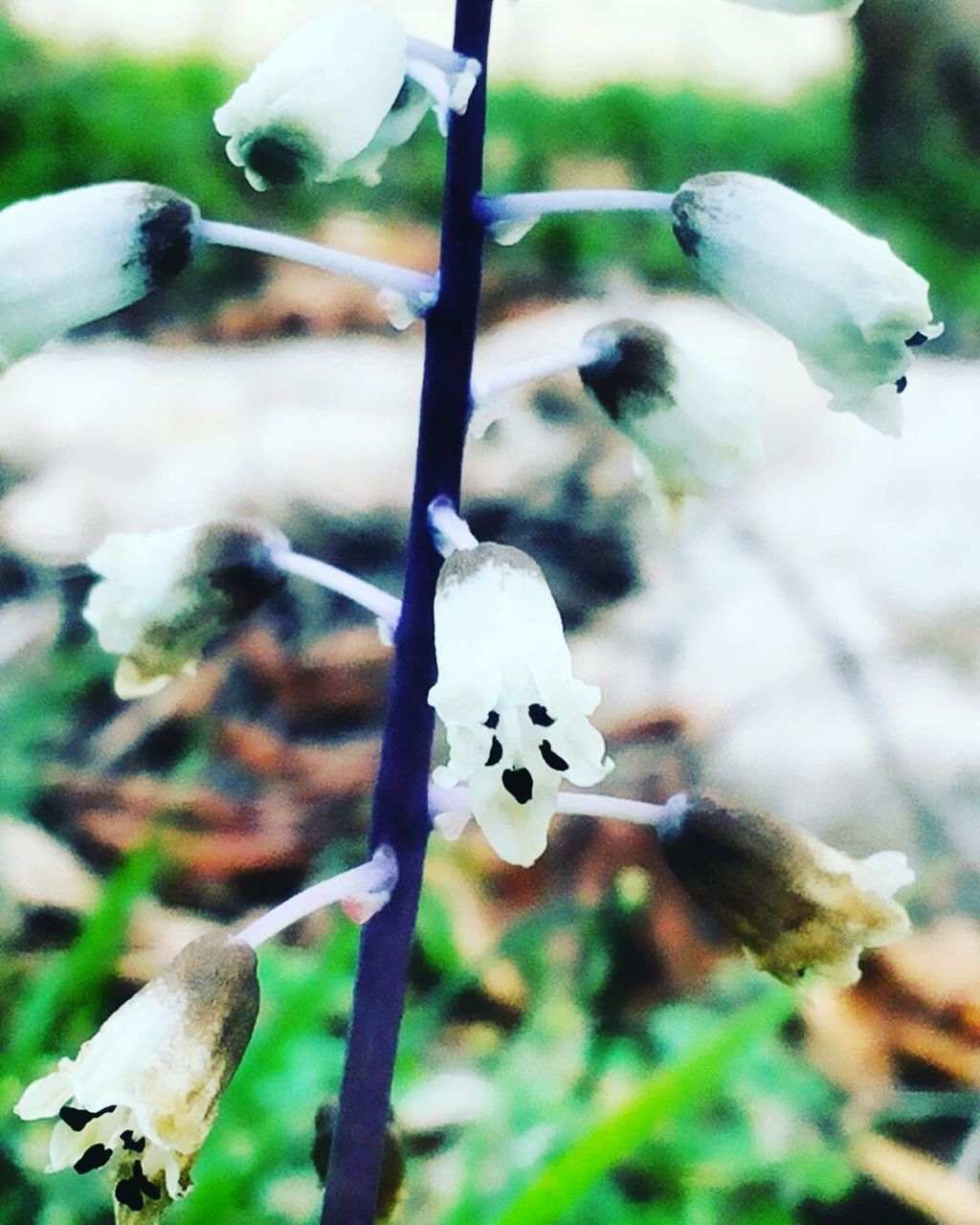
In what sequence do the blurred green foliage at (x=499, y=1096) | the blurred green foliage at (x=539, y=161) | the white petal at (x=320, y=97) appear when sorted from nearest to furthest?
the white petal at (x=320, y=97)
the blurred green foliage at (x=499, y=1096)
the blurred green foliage at (x=539, y=161)

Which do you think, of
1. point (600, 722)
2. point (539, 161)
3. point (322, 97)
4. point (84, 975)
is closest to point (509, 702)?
point (322, 97)

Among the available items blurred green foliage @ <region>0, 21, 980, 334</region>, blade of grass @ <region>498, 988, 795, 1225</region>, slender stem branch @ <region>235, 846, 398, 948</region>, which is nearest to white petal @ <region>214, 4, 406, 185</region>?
slender stem branch @ <region>235, 846, 398, 948</region>

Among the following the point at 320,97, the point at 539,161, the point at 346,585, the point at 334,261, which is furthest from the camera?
the point at 539,161

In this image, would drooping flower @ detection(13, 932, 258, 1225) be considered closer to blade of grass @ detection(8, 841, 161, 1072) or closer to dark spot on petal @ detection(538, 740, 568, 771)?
dark spot on petal @ detection(538, 740, 568, 771)

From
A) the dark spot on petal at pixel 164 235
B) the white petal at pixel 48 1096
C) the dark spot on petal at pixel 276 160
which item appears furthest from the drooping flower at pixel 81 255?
the white petal at pixel 48 1096

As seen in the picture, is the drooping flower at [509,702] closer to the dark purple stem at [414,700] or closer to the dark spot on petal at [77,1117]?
the dark purple stem at [414,700]

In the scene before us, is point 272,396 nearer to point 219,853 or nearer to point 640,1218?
point 219,853

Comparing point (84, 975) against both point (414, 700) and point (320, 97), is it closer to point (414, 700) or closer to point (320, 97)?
point (414, 700)
